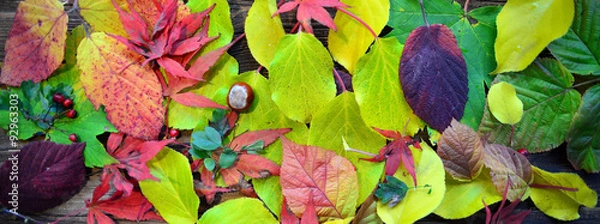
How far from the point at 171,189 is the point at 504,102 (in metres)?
0.53

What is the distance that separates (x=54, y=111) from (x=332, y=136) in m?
0.44

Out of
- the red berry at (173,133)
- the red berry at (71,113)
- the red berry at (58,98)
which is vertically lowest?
the red berry at (173,133)

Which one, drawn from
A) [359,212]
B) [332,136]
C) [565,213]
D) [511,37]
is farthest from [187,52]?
[565,213]

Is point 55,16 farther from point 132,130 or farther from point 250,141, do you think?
point 250,141

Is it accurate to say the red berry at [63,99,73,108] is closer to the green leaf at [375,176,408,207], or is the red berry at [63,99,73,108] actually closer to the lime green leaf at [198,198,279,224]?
the lime green leaf at [198,198,279,224]

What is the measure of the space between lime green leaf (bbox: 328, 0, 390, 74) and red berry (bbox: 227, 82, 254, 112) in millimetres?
145

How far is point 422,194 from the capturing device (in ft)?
2.26

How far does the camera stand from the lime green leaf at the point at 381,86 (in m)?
0.69

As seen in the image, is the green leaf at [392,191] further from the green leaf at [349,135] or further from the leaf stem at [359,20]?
the leaf stem at [359,20]

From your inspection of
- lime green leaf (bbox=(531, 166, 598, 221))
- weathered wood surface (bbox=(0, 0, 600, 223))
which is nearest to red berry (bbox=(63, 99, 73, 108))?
weathered wood surface (bbox=(0, 0, 600, 223))

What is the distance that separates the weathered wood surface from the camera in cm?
73

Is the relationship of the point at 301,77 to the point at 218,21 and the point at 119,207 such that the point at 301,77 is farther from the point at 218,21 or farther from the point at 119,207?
the point at 119,207

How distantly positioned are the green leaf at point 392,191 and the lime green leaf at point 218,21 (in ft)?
1.09

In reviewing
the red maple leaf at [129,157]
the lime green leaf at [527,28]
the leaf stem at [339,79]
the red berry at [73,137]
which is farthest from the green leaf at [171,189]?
the lime green leaf at [527,28]
